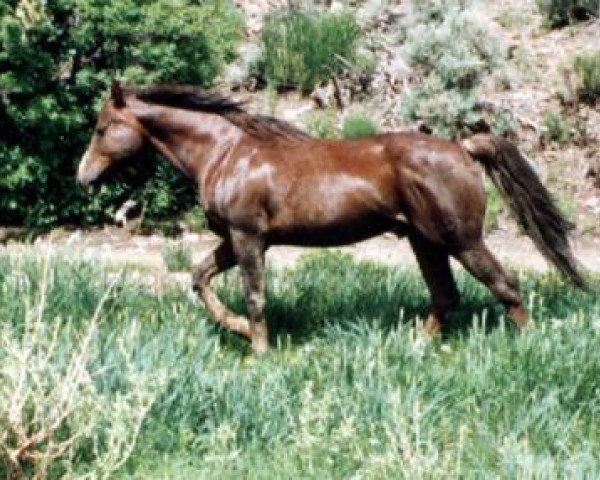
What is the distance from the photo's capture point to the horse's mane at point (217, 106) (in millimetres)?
7332

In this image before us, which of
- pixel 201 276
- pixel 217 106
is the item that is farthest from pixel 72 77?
pixel 201 276

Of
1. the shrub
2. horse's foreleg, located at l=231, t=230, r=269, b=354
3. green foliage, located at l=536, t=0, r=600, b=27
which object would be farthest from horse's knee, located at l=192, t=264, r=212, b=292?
green foliage, located at l=536, t=0, r=600, b=27

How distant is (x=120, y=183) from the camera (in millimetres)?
12297

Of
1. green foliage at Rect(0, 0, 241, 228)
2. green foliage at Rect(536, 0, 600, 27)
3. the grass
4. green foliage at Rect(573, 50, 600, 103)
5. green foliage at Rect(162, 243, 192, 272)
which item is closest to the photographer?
the grass

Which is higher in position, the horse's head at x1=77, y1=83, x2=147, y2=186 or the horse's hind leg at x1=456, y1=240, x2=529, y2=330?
the horse's head at x1=77, y1=83, x2=147, y2=186

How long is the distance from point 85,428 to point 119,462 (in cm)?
19

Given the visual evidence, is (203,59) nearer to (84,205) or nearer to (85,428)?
(84,205)

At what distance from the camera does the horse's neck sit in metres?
7.25

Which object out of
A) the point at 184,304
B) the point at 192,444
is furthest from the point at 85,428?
the point at 184,304

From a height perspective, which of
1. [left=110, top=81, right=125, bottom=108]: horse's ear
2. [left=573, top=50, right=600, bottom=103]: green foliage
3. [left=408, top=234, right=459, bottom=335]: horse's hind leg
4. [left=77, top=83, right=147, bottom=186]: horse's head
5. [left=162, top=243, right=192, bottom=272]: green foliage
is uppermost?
[left=110, top=81, right=125, bottom=108]: horse's ear

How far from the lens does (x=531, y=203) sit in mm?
7098

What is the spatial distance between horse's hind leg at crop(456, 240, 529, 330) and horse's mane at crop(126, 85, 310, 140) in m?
1.22

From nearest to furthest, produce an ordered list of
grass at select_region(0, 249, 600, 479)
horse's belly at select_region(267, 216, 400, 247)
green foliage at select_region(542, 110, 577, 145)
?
grass at select_region(0, 249, 600, 479), horse's belly at select_region(267, 216, 400, 247), green foliage at select_region(542, 110, 577, 145)

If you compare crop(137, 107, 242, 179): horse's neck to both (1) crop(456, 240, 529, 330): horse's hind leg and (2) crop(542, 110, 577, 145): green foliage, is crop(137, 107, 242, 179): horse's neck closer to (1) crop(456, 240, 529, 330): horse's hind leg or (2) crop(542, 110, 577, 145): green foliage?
(1) crop(456, 240, 529, 330): horse's hind leg
